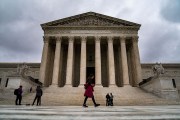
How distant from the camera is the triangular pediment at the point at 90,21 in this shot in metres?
26.9

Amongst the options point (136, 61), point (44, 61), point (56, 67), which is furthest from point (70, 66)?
point (136, 61)

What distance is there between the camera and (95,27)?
26547 mm

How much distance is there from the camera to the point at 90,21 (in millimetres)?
27141

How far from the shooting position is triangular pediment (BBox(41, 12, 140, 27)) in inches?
1059

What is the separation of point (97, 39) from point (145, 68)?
17.3m

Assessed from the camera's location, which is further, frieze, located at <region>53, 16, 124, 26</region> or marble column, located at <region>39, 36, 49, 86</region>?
frieze, located at <region>53, 16, 124, 26</region>

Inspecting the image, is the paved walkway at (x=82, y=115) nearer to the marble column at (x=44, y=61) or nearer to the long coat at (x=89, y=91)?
the long coat at (x=89, y=91)

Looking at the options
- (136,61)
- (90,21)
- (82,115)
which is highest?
(90,21)

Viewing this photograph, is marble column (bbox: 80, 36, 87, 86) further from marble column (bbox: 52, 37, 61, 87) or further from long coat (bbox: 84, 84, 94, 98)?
long coat (bbox: 84, 84, 94, 98)

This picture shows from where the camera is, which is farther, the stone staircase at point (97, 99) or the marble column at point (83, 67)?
the marble column at point (83, 67)

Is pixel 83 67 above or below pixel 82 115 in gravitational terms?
above

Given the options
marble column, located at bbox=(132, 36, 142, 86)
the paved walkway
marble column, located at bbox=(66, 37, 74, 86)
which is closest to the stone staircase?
marble column, located at bbox=(66, 37, 74, 86)

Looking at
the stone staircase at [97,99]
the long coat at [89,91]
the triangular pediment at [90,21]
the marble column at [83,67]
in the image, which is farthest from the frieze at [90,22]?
the long coat at [89,91]

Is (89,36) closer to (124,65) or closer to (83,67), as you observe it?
(83,67)
